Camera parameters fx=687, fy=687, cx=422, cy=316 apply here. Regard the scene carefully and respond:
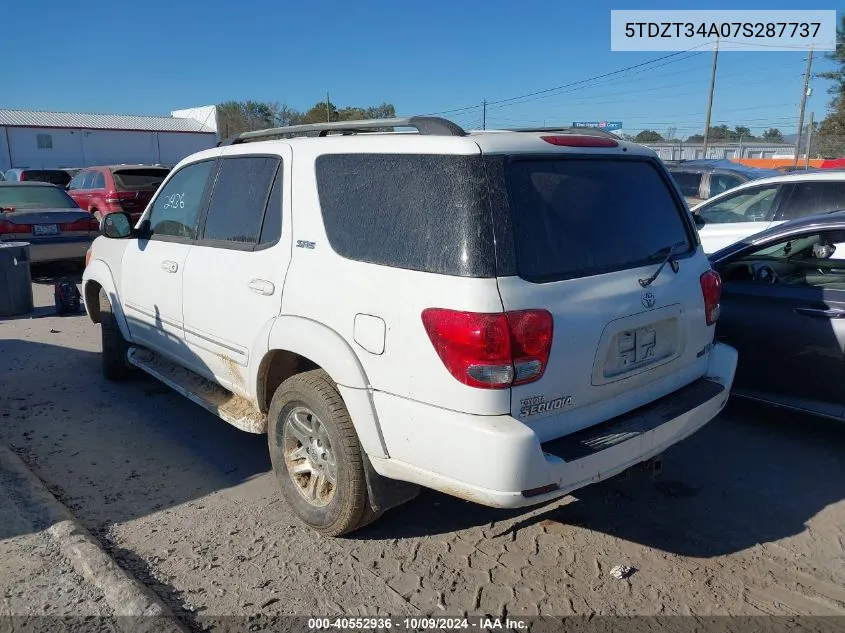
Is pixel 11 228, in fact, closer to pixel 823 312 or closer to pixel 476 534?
pixel 476 534

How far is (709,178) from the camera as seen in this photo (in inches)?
509

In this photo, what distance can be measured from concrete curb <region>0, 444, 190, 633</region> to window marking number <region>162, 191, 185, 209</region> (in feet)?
6.30

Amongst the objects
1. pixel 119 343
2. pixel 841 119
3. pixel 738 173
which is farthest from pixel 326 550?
pixel 841 119

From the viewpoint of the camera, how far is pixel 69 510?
379cm

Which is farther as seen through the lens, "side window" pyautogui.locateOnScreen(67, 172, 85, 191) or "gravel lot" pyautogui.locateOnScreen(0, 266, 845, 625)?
"side window" pyautogui.locateOnScreen(67, 172, 85, 191)

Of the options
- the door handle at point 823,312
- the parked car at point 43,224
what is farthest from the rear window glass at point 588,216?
the parked car at point 43,224

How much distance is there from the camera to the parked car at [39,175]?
21.8 m

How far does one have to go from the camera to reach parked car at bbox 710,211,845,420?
430cm

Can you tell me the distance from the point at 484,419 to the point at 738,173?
38.6ft

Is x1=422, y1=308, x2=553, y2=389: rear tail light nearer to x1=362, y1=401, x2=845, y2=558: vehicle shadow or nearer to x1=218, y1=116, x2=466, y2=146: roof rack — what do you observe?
x1=218, y1=116, x2=466, y2=146: roof rack

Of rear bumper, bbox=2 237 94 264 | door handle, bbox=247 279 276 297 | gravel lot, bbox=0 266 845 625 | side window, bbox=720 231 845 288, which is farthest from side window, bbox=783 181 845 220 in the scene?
rear bumper, bbox=2 237 94 264

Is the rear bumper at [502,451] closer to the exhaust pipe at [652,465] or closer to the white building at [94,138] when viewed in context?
the exhaust pipe at [652,465]

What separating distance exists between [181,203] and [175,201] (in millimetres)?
124

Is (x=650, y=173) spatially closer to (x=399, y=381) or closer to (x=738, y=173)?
(x=399, y=381)
